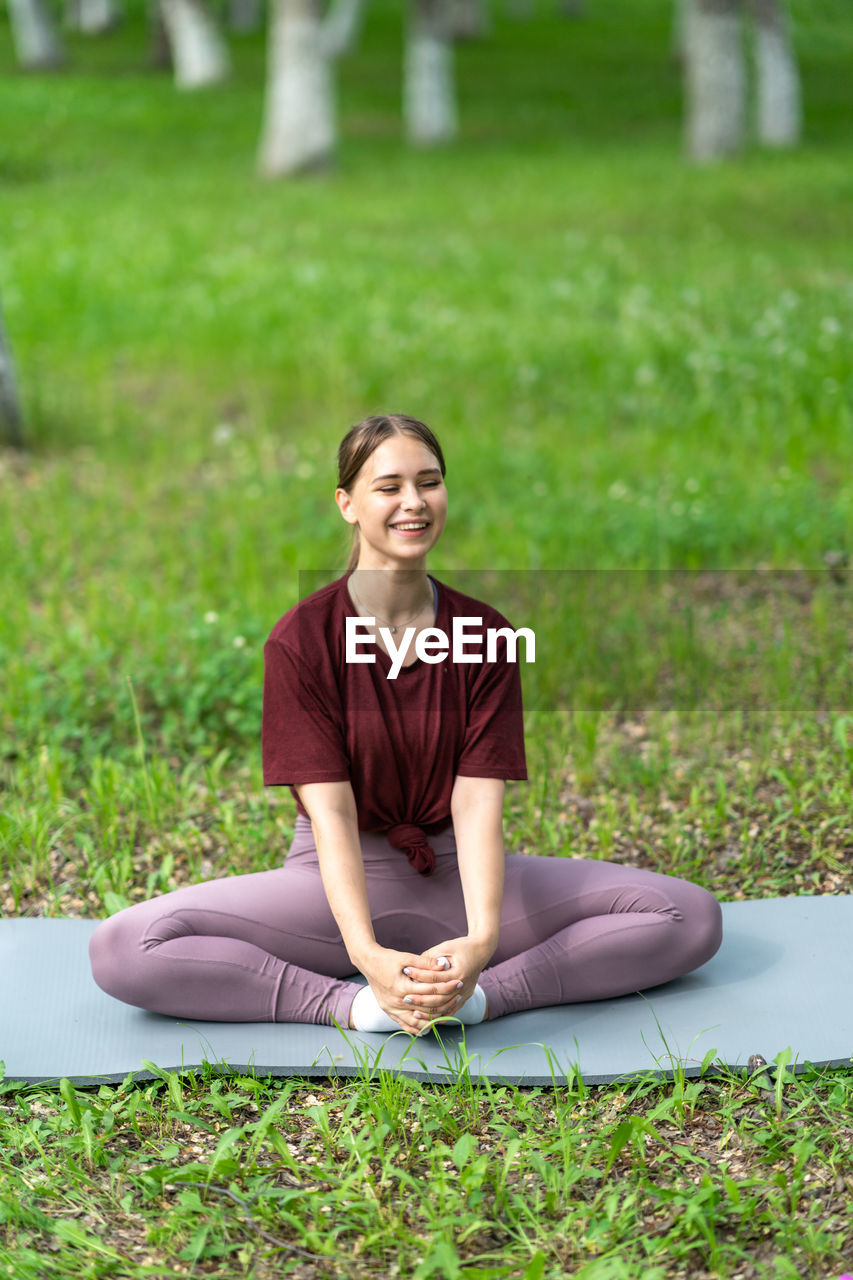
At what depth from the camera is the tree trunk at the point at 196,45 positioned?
2642 centimetres

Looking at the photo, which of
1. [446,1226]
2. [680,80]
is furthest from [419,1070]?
[680,80]

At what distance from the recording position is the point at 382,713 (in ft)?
10.7

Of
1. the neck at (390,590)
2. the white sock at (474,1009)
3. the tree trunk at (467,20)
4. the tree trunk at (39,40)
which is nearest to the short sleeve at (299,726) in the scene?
the neck at (390,590)

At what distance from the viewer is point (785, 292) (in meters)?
10.4

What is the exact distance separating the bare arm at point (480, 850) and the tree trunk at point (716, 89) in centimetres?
1867

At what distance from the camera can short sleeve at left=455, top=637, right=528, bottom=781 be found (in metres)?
3.24

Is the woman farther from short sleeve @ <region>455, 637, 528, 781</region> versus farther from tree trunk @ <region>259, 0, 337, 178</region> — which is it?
tree trunk @ <region>259, 0, 337, 178</region>

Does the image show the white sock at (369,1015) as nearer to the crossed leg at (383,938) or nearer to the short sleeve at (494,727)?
the crossed leg at (383,938)

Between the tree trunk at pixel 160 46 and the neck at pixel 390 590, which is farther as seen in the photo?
the tree trunk at pixel 160 46

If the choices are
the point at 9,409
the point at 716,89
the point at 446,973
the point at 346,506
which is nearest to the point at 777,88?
the point at 716,89

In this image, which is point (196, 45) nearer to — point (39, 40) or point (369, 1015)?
point (39, 40)

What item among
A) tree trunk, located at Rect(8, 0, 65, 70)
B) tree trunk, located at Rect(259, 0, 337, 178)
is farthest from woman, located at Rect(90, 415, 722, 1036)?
tree trunk, located at Rect(8, 0, 65, 70)

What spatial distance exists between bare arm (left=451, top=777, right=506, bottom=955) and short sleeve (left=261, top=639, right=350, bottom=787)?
28cm

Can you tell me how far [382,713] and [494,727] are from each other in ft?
0.86
